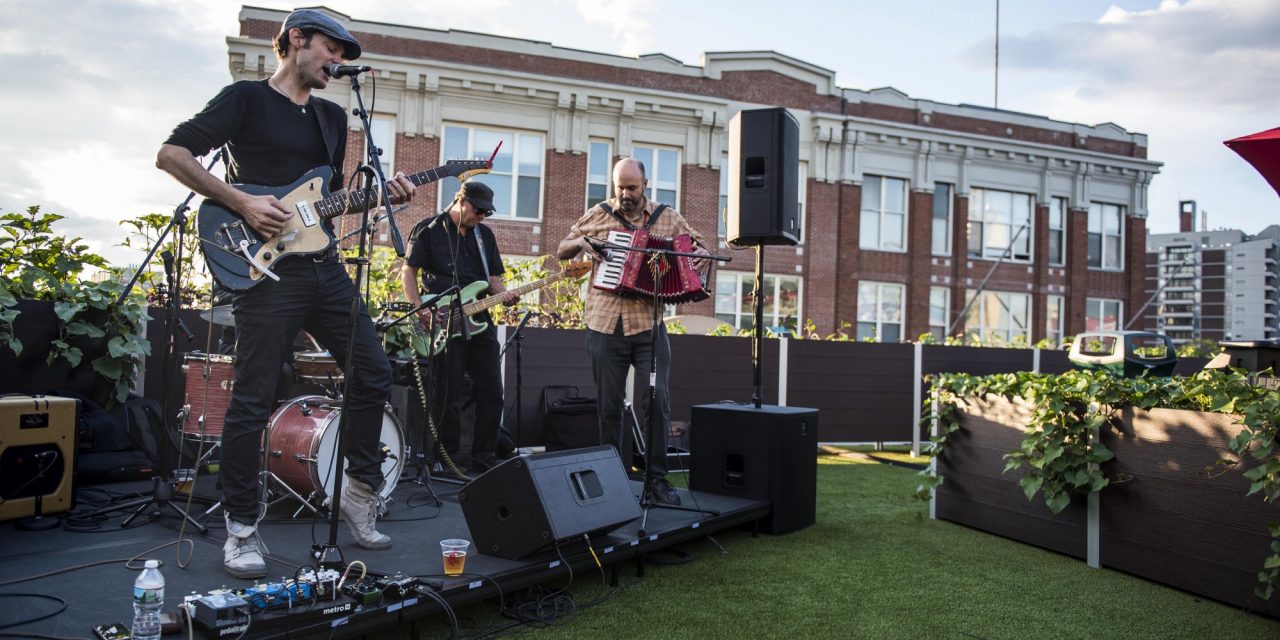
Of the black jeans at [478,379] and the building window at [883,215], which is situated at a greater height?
the building window at [883,215]

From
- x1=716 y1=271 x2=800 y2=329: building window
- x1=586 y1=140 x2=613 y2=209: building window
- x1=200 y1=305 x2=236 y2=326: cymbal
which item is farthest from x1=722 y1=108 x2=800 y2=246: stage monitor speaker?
x1=716 y1=271 x2=800 y2=329: building window

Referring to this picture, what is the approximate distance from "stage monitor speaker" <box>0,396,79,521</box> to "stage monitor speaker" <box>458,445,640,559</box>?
2187 mm

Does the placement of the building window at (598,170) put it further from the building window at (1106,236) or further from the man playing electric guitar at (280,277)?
the man playing electric guitar at (280,277)

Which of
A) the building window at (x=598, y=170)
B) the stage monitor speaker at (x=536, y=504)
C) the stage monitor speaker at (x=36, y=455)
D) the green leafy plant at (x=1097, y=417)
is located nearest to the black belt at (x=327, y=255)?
the stage monitor speaker at (x=536, y=504)

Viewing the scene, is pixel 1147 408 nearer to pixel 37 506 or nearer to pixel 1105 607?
pixel 1105 607

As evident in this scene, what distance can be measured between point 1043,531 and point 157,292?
6824 mm

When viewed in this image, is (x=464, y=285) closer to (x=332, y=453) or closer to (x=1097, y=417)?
→ (x=332, y=453)

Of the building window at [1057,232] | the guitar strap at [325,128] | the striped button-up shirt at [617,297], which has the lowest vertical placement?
the striped button-up shirt at [617,297]

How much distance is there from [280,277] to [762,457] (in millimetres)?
3123

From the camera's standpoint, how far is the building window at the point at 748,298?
20.1 metres

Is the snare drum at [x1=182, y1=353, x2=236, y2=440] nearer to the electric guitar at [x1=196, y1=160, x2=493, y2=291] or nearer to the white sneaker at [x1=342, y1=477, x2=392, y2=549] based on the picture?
the white sneaker at [x1=342, y1=477, x2=392, y2=549]

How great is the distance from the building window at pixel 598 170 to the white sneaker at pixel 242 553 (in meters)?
16.1

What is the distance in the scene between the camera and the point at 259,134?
129 inches

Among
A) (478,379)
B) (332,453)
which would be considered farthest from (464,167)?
(478,379)
